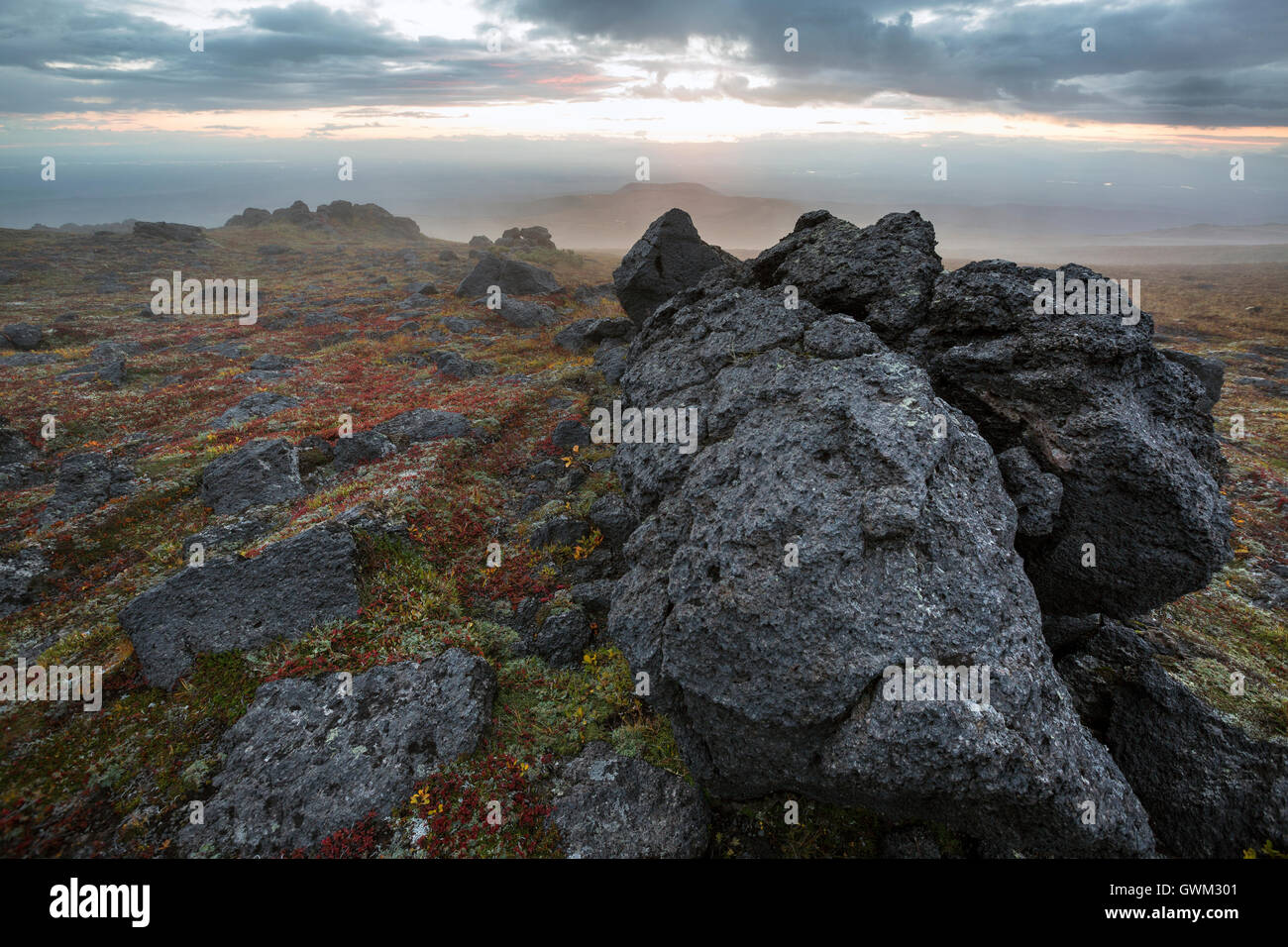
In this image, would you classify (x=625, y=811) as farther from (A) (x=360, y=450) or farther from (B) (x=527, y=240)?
(B) (x=527, y=240)

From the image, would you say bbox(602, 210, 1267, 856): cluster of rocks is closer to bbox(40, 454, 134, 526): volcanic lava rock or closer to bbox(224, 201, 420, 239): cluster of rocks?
bbox(40, 454, 134, 526): volcanic lava rock

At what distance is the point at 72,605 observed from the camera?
51.8ft

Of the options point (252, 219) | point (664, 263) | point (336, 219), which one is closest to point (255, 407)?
point (664, 263)

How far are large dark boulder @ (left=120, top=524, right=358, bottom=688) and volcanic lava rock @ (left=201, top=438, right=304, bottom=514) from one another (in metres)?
6.04

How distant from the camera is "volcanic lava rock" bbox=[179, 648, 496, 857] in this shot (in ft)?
34.5

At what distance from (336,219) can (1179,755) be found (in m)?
183

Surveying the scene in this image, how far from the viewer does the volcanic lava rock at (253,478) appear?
20.3 metres

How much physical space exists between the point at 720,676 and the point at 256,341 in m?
53.8

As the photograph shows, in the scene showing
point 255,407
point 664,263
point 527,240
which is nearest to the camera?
point 255,407

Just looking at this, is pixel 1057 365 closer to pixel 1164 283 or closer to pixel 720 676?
pixel 720 676

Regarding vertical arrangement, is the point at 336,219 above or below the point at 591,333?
above

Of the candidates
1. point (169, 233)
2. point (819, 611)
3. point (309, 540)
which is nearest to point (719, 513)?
point (819, 611)

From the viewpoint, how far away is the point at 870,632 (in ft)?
27.3

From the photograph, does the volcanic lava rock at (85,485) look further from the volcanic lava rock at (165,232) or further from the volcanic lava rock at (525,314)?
the volcanic lava rock at (165,232)
